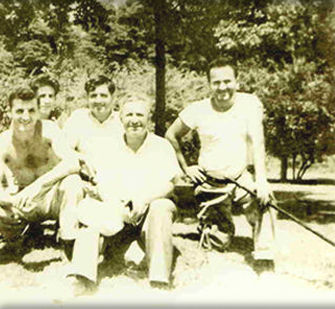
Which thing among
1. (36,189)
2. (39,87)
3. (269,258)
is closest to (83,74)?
(39,87)

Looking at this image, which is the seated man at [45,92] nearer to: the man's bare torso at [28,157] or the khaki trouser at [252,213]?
the man's bare torso at [28,157]

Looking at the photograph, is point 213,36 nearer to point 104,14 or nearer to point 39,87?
point 104,14

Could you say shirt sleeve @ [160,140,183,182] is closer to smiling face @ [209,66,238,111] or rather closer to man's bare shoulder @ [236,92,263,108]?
smiling face @ [209,66,238,111]

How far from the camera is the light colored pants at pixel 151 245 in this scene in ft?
10.1

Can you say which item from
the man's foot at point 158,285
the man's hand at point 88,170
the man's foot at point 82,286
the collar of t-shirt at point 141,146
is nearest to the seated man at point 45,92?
the man's hand at point 88,170

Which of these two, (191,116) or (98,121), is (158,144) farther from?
(98,121)

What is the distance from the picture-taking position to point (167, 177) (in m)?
3.40

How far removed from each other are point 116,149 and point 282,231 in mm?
1595

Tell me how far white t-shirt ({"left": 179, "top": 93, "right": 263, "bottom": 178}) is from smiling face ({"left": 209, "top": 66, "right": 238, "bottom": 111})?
0.19 feet

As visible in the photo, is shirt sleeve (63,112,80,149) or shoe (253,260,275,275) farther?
shirt sleeve (63,112,80,149)

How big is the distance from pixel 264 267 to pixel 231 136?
927 mm

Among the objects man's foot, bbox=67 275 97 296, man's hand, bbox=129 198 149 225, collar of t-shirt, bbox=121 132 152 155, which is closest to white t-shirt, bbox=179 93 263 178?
collar of t-shirt, bbox=121 132 152 155

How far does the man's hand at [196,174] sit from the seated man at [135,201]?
1.21 feet

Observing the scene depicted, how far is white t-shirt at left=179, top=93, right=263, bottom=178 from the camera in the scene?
3807 millimetres
